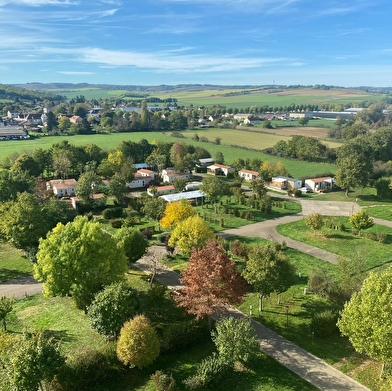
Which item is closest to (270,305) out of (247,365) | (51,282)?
(247,365)

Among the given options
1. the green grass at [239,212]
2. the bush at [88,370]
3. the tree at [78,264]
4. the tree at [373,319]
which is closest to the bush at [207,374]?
the bush at [88,370]

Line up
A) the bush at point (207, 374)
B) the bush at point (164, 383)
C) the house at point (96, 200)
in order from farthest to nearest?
the house at point (96, 200) → the bush at point (207, 374) → the bush at point (164, 383)

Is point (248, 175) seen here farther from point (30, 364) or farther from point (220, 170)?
point (30, 364)

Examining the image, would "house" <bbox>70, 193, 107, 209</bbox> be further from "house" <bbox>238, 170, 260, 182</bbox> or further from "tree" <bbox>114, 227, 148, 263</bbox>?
"house" <bbox>238, 170, 260, 182</bbox>

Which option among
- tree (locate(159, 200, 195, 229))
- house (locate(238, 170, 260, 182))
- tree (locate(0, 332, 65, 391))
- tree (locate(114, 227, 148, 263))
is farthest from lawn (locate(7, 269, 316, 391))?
house (locate(238, 170, 260, 182))

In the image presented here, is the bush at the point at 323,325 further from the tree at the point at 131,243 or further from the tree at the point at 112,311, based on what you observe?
the tree at the point at 131,243
